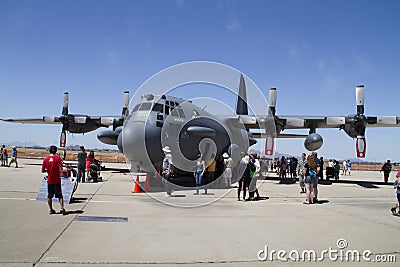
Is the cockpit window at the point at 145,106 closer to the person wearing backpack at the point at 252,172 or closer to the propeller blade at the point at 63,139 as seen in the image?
the person wearing backpack at the point at 252,172

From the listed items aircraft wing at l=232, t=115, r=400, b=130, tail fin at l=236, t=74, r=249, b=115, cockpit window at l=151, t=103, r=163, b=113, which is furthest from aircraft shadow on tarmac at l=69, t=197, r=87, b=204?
tail fin at l=236, t=74, r=249, b=115

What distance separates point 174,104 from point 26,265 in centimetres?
998

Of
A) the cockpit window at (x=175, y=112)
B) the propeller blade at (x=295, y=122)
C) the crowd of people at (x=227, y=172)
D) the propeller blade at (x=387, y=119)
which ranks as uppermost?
the propeller blade at (x=387, y=119)

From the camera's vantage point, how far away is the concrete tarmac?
4637 millimetres

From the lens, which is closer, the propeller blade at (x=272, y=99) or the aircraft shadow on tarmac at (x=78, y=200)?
the aircraft shadow on tarmac at (x=78, y=200)

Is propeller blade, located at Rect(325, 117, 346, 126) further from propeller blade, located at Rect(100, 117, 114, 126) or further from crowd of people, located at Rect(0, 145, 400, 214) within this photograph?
propeller blade, located at Rect(100, 117, 114, 126)

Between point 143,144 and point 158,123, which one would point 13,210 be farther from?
point 158,123

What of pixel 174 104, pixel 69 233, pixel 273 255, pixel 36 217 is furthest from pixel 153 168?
pixel 273 255

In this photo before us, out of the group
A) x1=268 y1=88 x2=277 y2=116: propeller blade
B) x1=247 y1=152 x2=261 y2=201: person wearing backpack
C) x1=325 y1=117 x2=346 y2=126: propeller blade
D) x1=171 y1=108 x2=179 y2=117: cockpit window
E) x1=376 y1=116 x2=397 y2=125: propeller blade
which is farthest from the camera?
x1=268 y1=88 x2=277 y2=116: propeller blade

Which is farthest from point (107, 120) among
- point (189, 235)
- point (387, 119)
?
point (189, 235)

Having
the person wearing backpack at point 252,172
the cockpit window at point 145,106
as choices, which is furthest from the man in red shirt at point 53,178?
the person wearing backpack at point 252,172

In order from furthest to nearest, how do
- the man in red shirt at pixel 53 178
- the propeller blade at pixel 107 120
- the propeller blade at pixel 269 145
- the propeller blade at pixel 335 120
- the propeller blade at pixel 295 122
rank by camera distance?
1. the propeller blade at pixel 107 120
2. the propeller blade at pixel 295 122
3. the propeller blade at pixel 335 120
4. the propeller blade at pixel 269 145
5. the man in red shirt at pixel 53 178

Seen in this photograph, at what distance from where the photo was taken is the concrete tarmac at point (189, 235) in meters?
4.64

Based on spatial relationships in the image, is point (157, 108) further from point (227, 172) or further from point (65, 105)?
point (65, 105)
